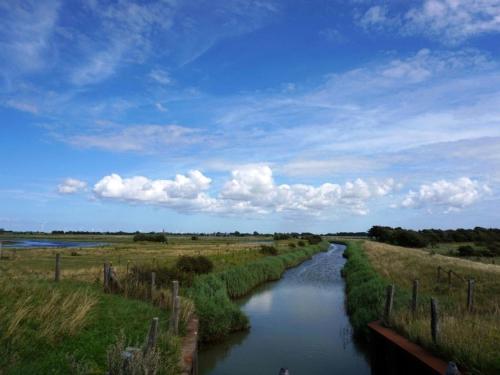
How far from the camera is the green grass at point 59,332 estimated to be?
849 centimetres

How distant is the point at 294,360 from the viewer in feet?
52.1

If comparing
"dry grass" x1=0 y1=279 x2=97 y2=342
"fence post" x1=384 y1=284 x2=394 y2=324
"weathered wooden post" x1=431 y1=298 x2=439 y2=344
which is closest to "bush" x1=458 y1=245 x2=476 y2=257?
"fence post" x1=384 y1=284 x2=394 y2=324

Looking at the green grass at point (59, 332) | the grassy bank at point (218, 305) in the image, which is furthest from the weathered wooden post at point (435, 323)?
the grassy bank at point (218, 305)

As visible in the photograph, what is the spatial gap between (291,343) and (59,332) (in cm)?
1006

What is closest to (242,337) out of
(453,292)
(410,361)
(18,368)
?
(410,361)

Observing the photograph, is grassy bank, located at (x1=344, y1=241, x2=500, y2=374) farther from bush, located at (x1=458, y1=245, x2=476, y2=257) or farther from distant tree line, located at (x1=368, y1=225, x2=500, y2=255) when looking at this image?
distant tree line, located at (x1=368, y1=225, x2=500, y2=255)

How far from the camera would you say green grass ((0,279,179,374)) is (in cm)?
849

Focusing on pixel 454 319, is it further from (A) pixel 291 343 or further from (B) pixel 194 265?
(B) pixel 194 265

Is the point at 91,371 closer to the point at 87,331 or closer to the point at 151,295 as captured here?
the point at 87,331

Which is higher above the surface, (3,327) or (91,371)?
(3,327)

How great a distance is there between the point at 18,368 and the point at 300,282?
3146cm

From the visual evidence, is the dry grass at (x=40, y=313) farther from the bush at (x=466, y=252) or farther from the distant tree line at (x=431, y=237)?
the distant tree line at (x=431, y=237)

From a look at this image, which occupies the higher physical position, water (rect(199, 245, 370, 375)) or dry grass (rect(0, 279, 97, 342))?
dry grass (rect(0, 279, 97, 342))

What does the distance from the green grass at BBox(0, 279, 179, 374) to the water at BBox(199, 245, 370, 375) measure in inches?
144
